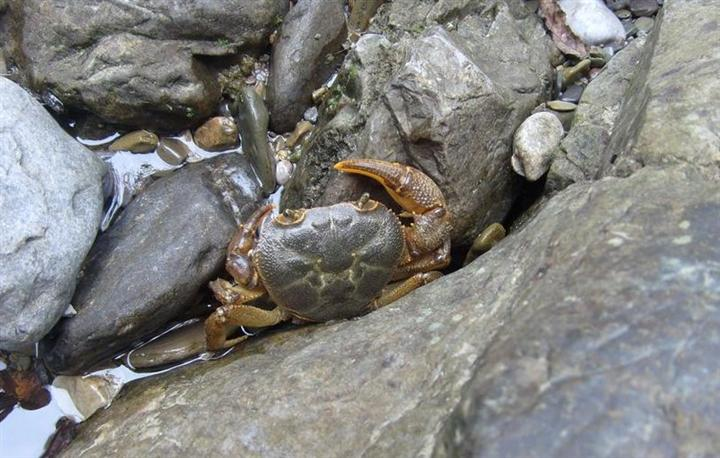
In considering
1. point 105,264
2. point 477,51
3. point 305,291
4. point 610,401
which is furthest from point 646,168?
point 105,264

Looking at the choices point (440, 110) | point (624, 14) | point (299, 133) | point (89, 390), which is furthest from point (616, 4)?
point (89, 390)

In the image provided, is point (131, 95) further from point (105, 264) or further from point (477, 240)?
point (477, 240)

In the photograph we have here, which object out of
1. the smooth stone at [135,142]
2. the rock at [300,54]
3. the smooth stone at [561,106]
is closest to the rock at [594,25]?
the smooth stone at [561,106]

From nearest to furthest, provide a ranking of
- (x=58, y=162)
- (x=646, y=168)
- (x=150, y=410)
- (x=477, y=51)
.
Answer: (x=646, y=168) < (x=150, y=410) < (x=58, y=162) < (x=477, y=51)

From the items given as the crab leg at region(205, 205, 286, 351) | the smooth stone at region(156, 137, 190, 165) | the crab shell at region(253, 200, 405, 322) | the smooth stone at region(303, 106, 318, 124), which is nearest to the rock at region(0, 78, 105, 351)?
the smooth stone at region(156, 137, 190, 165)

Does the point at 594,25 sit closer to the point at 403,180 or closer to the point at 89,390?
the point at 403,180
